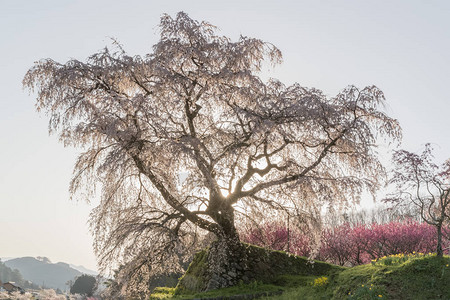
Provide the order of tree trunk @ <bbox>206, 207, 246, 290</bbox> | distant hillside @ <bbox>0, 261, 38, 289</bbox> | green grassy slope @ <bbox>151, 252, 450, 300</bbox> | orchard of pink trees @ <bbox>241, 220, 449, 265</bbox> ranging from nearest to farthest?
green grassy slope @ <bbox>151, 252, 450, 300</bbox> → tree trunk @ <bbox>206, 207, 246, 290</bbox> → orchard of pink trees @ <bbox>241, 220, 449, 265</bbox> → distant hillside @ <bbox>0, 261, 38, 289</bbox>

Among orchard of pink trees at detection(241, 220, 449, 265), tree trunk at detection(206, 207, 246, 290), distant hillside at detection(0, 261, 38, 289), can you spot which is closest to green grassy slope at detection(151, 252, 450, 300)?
tree trunk at detection(206, 207, 246, 290)

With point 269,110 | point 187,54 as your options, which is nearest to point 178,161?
point 269,110

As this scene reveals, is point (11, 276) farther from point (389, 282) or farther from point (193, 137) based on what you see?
point (389, 282)

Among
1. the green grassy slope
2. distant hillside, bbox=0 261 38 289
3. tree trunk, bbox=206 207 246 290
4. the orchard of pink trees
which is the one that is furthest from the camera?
distant hillside, bbox=0 261 38 289

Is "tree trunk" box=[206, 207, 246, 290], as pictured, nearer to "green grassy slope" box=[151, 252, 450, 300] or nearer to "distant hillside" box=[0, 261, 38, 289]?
"green grassy slope" box=[151, 252, 450, 300]

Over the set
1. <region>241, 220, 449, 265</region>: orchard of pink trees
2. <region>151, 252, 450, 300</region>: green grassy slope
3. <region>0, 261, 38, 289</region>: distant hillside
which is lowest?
<region>0, 261, 38, 289</region>: distant hillside

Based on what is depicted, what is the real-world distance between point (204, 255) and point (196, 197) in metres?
3.06

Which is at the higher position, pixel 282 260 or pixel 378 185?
pixel 378 185

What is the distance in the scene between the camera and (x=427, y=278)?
7.72 metres

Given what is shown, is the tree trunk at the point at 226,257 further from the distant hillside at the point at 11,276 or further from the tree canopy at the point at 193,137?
the distant hillside at the point at 11,276

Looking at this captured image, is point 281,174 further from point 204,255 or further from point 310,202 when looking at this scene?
point 204,255

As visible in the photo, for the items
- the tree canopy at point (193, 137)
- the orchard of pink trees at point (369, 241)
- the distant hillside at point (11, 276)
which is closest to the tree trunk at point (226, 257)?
the tree canopy at point (193, 137)

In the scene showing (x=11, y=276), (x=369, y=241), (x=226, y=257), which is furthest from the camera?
(x=11, y=276)

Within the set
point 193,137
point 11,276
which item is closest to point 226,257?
point 193,137
